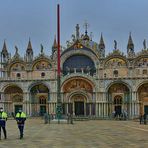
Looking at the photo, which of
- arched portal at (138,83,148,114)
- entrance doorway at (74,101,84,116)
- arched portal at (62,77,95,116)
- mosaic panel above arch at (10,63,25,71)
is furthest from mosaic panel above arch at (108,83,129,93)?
mosaic panel above arch at (10,63,25,71)

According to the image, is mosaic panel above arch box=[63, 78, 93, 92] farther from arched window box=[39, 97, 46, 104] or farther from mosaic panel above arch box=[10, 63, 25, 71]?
mosaic panel above arch box=[10, 63, 25, 71]

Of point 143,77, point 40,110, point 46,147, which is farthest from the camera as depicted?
point 40,110

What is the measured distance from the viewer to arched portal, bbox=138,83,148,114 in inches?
2862

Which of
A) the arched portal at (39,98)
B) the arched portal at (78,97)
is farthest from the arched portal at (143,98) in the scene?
the arched portal at (39,98)

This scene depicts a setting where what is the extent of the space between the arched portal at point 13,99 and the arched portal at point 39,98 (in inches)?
111

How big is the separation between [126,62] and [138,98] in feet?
25.3

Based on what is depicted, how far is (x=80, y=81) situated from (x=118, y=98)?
8.54m

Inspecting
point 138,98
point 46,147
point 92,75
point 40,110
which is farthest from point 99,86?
point 46,147

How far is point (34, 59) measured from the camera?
252 ft

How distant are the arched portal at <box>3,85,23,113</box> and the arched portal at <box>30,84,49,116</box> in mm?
2808

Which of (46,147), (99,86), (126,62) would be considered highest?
(126,62)

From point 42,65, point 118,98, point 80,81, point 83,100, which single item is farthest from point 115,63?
point 42,65

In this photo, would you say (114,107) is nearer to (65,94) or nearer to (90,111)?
(90,111)

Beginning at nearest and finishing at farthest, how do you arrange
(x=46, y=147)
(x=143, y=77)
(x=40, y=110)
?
(x=46, y=147) → (x=143, y=77) → (x=40, y=110)
